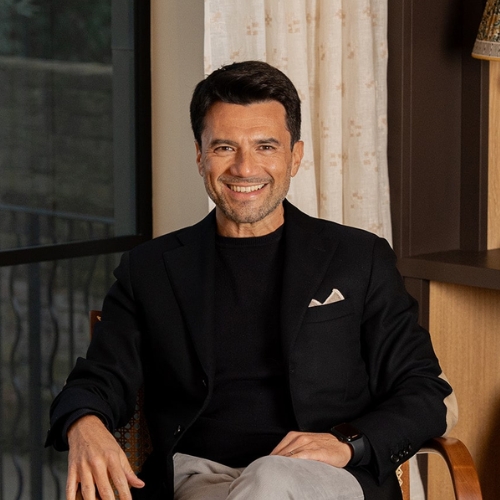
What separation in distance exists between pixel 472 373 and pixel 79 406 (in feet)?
4.85

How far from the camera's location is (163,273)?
2.12 meters

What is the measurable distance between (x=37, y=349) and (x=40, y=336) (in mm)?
43

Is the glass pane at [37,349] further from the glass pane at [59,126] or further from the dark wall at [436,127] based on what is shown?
the dark wall at [436,127]

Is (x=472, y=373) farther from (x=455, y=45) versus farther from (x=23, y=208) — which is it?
(x=23, y=208)

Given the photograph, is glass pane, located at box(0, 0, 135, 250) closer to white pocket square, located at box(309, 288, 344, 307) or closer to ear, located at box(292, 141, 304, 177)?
ear, located at box(292, 141, 304, 177)

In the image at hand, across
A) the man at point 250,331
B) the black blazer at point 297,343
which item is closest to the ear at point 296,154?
the man at point 250,331

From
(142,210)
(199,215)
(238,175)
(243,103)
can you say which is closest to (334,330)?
(238,175)

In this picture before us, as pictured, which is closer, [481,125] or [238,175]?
[238,175]

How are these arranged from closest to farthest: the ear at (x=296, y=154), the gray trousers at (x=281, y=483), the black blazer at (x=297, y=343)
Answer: the gray trousers at (x=281, y=483)
the black blazer at (x=297, y=343)
the ear at (x=296, y=154)

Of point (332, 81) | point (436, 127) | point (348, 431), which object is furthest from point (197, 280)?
point (436, 127)

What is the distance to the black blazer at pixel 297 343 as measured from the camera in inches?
78.6

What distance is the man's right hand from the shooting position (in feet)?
5.67

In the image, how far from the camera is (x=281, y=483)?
5.51 ft

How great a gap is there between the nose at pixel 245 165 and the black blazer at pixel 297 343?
0.17 meters
